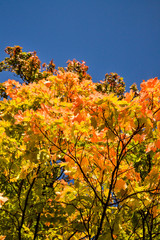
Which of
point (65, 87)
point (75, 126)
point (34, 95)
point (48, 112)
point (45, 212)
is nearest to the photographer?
point (75, 126)

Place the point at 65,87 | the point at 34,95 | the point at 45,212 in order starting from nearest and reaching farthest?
the point at 45,212 < the point at 34,95 < the point at 65,87

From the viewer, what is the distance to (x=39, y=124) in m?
2.37

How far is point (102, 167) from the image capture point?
8.57 ft

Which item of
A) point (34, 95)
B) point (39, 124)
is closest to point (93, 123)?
point (39, 124)

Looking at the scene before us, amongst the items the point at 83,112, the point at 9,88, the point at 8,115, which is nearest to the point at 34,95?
the point at 8,115

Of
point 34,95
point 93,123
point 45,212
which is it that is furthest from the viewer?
point 34,95

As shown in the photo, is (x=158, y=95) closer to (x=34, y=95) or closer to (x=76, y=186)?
(x=76, y=186)

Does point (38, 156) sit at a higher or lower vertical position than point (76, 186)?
higher

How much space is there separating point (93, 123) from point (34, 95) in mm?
2580

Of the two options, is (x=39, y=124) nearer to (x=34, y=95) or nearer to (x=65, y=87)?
(x=34, y=95)

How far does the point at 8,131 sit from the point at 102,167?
1855 millimetres

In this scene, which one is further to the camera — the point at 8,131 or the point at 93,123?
the point at 8,131

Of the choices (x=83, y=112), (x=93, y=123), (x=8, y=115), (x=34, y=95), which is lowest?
(x=93, y=123)

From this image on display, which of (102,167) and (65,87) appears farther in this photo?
(65,87)
